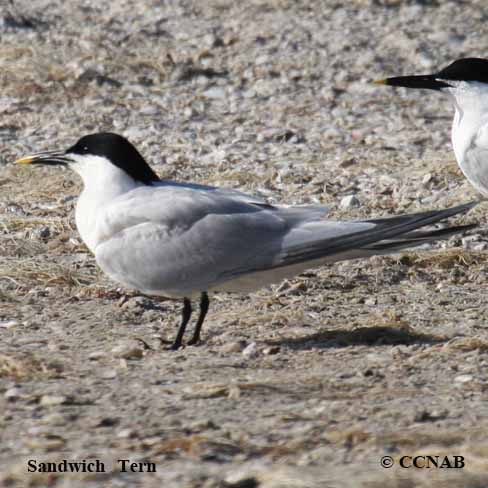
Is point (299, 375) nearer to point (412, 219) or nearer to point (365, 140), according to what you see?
point (412, 219)

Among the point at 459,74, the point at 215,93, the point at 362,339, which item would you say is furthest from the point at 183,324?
the point at 215,93

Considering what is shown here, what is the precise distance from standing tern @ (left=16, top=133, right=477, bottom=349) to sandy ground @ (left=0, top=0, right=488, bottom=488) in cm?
22

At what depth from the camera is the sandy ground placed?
10.6ft

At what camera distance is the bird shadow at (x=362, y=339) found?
13.8 feet

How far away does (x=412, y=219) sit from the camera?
406 centimetres

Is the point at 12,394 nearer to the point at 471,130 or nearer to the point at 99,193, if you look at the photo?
the point at 99,193

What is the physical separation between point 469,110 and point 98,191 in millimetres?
1746

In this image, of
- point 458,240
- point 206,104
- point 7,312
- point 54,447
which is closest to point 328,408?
point 54,447

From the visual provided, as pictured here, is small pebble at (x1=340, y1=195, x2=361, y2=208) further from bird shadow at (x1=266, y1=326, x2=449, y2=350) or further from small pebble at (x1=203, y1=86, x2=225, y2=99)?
small pebble at (x1=203, y1=86, x2=225, y2=99)

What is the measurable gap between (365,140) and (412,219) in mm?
2923

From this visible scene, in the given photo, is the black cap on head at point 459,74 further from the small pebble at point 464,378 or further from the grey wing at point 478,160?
the small pebble at point 464,378

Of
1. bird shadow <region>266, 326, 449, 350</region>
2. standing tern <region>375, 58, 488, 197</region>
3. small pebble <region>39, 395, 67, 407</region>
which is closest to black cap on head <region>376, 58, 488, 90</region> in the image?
standing tern <region>375, 58, 488, 197</region>

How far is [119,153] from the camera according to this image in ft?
14.4

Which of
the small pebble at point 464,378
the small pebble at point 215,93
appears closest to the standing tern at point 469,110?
the small pebble at point 464,378
